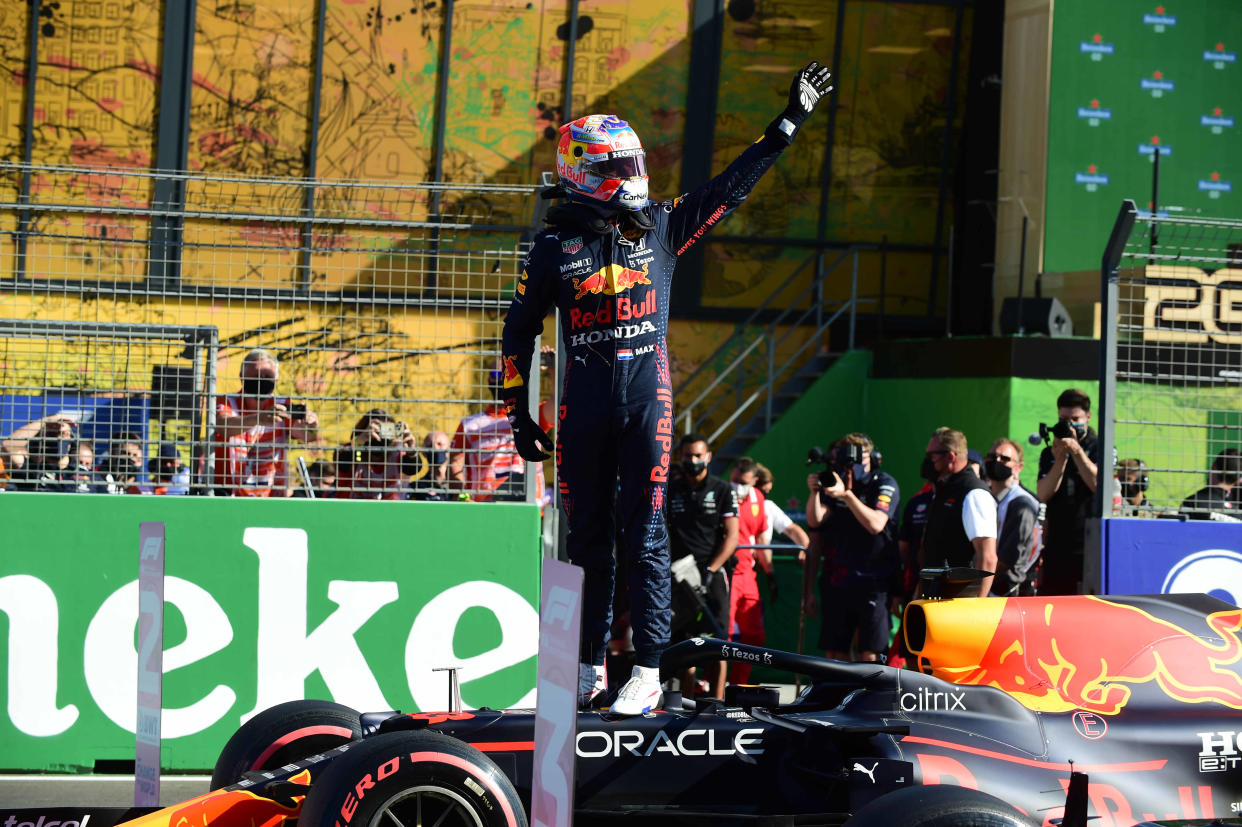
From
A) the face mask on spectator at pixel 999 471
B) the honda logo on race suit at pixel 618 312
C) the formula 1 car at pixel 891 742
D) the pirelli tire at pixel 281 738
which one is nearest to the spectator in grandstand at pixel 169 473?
the pirelli tire at pixel 281 738

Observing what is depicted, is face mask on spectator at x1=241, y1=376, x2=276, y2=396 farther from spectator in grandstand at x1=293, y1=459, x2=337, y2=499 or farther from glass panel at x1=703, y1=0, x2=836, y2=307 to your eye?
glass panel at x1=703, y1=0, x2=836, y2=307

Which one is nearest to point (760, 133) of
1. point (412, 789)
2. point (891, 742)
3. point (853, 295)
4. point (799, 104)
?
point (853, 295)

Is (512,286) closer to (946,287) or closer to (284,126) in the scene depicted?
(284,126)

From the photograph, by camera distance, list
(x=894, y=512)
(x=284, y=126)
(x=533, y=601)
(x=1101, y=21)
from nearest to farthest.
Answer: (x=533, y=601)
(x=894, y=512)
(x=1101, y=21)
(x=284, y=126)

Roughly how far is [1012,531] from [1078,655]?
294 centimetres

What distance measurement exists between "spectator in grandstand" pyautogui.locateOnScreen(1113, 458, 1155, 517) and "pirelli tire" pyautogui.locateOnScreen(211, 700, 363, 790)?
161 inches

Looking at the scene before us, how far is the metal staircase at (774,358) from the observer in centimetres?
1370

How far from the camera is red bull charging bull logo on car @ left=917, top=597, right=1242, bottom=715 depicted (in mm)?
4230

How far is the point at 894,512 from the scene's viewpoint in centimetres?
781

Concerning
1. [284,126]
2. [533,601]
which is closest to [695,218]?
[533,601]

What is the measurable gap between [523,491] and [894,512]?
2.21 metres

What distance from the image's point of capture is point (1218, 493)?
7.36m

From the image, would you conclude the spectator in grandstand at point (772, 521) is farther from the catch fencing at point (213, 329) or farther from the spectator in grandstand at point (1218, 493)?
the spectator in grandstand at point (1218, 493)

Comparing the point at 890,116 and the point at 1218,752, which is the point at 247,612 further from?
the point at 890,116
